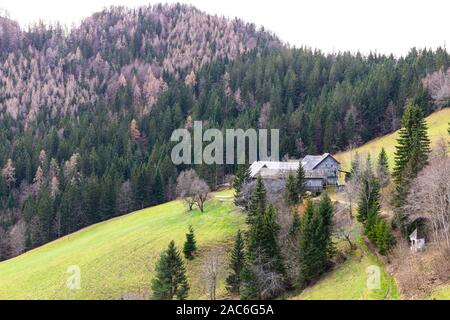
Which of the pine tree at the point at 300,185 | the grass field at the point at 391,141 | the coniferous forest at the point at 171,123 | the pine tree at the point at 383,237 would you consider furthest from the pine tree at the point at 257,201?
the grass field at the point at 391,141

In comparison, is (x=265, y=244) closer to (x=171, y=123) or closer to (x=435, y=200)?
(x=435, y=200)

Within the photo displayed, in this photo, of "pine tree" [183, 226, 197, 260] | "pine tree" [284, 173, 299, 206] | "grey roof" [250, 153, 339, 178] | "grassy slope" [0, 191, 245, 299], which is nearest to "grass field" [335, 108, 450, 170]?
"grey roof" [250, 153, 339, 178]

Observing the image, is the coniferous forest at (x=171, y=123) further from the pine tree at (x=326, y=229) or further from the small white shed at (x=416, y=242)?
the small white shed at (x=416, y=242)

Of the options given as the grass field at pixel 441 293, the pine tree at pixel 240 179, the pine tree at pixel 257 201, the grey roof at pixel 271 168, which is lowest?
the grass field at pixel 441 293

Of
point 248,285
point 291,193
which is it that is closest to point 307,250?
point 248,285

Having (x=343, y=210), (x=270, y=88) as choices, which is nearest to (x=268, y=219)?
(x=343, y=210)
